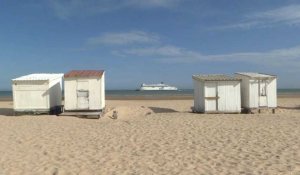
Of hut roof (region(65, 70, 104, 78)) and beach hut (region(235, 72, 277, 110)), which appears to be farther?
beach hut (region(235, 72, 277, 110))

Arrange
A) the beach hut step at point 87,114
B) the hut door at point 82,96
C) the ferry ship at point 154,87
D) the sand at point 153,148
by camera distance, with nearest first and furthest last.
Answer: the sand at point 153,148 < the beach hut step at point 87,114 < the hut door at point 82,96 < the ferry ship at point 154,87

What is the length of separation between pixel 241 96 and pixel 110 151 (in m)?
13.2

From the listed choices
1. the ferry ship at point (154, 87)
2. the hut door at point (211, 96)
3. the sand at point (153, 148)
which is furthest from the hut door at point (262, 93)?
the ferry ship at point (154, 87)

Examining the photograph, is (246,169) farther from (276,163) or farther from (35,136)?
(35,136)

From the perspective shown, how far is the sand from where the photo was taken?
7.91 m

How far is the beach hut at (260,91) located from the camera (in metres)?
20.2

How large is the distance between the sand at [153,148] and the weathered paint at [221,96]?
158 inches

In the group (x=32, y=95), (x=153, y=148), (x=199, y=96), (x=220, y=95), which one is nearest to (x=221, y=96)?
(x=220, y=95)

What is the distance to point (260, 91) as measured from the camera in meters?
20.2

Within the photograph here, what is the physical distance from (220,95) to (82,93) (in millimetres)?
7309

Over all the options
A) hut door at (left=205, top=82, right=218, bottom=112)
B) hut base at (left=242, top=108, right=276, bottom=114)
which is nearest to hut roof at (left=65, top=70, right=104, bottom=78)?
hut door at (left=205, top=82, right=218, bottom=112)

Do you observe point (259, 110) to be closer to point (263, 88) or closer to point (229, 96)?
point (263, 88)

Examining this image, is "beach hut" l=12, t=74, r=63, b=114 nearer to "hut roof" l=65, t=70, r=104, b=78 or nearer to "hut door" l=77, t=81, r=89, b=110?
"hut roof" l=65, t=70, r=104, b=78

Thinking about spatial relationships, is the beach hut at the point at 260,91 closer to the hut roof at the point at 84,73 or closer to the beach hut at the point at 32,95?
the hut roof at the point at 84,73
